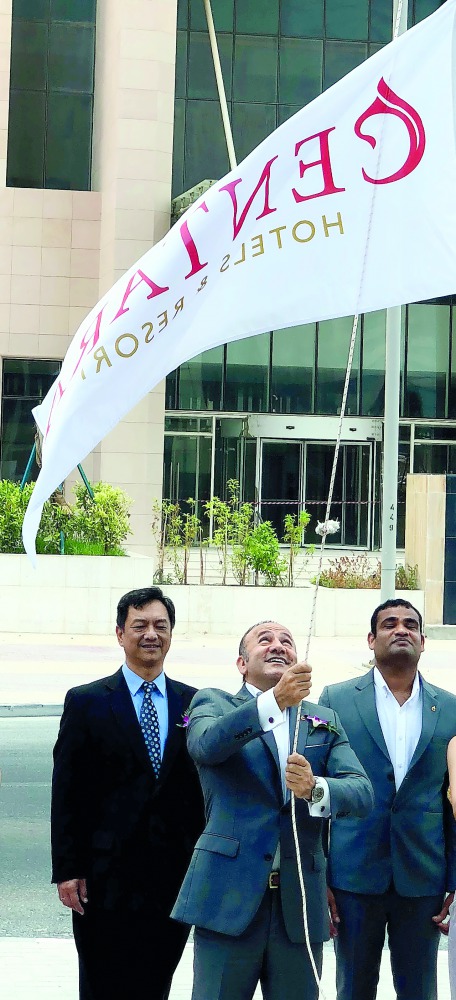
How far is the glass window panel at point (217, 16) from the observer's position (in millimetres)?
34625

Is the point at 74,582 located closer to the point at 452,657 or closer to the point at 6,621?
→ the point at 6,621

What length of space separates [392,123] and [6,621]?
15684 millimetres

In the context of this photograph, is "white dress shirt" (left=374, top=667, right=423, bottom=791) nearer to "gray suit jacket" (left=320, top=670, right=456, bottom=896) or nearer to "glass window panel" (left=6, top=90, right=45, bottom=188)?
"gray suit jacket" (left=320, top=670, right=456, bottom=896)

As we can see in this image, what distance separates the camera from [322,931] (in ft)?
14.6

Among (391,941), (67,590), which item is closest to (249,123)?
(67,590)

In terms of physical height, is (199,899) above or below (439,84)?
below

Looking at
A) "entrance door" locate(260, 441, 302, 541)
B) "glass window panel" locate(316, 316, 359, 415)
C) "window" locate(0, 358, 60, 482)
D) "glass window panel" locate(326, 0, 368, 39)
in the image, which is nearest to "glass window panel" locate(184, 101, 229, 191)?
A: "glass window panel" locate(326, 0, 368, 39)

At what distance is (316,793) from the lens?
4312 millimetres

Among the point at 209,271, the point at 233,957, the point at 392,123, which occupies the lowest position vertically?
the point at 233,957

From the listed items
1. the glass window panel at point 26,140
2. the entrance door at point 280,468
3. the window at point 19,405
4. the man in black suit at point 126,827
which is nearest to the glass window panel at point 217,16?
the glass window panel at point 26,140

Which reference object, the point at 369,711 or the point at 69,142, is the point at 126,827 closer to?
the point at 369,711

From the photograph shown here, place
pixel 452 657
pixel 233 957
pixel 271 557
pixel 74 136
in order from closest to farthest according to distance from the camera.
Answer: pixel 233 957 → pixel 452 657 → pixel 271 557 → pixel 74 136

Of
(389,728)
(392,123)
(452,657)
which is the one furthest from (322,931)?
(452,657)

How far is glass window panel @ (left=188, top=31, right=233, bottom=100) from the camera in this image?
34562mm
